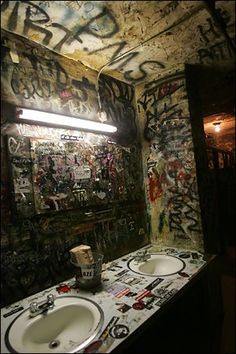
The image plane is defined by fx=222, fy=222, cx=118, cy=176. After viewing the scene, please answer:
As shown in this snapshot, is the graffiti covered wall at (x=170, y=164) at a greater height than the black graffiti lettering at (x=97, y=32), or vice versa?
the black graffiti lettering at (x=97, y=32)

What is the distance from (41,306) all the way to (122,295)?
1.87 ft

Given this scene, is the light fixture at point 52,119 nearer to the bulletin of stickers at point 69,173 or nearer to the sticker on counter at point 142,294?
the bulletin of stickers at point 69,173

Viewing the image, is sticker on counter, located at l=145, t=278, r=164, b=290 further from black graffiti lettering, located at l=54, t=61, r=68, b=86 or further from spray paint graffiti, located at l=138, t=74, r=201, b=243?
black graffiti lettering, located at l=54, t=61, r=68, b=86

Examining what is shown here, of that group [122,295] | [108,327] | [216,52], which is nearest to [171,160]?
[216,52]

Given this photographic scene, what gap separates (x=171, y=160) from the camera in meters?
2.64

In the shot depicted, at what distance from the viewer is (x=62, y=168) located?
1993 mm

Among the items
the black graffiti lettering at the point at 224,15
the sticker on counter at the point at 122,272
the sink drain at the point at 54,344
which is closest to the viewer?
the sink drain at the point at 54,344

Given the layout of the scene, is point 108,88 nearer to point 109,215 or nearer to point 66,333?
point 109,215

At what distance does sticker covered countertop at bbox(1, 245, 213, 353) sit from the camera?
1.23 m

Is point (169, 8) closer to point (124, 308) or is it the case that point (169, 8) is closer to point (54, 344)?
point (124, 308)

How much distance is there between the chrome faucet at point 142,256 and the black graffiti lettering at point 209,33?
223 cm

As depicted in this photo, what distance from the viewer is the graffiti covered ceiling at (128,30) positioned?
5.08 ft

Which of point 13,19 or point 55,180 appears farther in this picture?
point 55,180

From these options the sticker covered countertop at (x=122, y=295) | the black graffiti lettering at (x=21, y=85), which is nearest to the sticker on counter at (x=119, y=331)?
the sticker covered countertop at (x=122, y=295)
